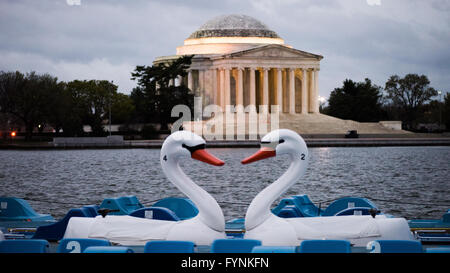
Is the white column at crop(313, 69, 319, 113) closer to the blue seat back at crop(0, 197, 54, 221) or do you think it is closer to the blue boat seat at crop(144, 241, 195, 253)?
the blue seat back at crop(0, 197, 54, 221)

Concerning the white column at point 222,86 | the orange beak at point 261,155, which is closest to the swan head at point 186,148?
the orange beak at point 261,155

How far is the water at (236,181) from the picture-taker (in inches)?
1497

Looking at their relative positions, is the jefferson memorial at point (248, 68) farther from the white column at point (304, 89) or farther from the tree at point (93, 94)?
the tree at point (93, 94)

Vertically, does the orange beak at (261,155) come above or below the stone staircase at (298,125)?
above

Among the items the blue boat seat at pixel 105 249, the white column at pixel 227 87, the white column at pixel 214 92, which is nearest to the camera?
the blue boat seat at pixel 105 249

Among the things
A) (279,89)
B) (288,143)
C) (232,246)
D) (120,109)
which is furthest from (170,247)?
(120,109)

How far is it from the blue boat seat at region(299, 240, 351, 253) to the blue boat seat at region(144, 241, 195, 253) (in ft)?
5.63

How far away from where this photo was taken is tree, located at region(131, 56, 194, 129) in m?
118

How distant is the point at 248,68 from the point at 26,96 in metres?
41.2

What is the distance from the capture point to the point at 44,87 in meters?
110

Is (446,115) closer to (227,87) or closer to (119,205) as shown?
(227,87)

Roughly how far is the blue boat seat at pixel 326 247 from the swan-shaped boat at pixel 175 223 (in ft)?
10.7
